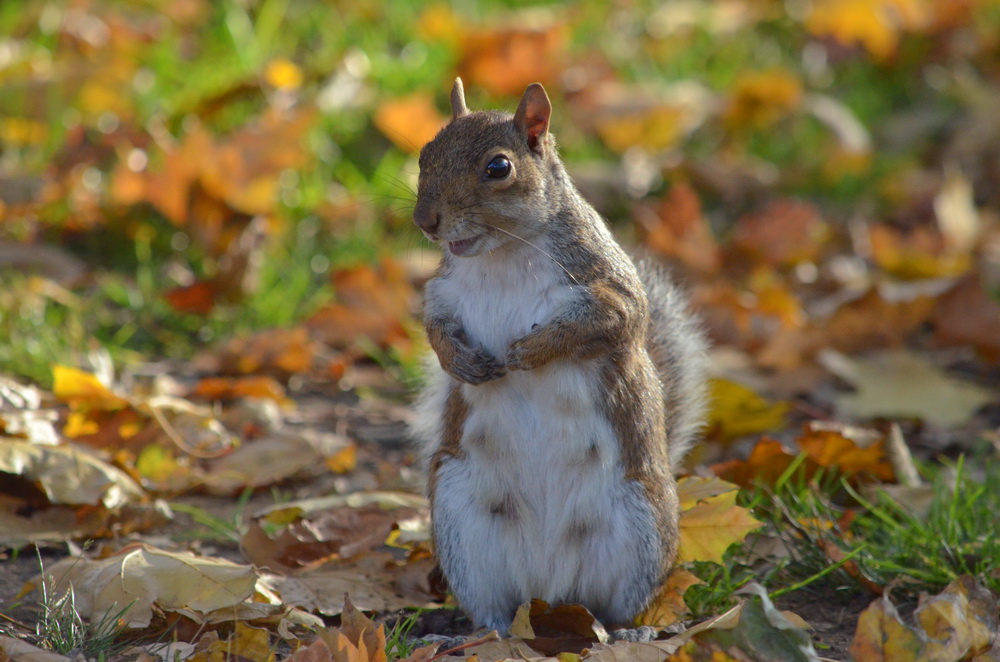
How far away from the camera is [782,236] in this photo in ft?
14.0

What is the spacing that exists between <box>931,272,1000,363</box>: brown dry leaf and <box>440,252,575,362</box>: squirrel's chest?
6.51 ft

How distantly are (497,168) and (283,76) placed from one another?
8.74 ft

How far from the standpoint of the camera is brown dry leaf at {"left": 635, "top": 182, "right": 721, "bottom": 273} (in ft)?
13.8

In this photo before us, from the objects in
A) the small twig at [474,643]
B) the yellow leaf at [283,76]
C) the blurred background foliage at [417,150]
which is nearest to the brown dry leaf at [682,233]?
the blurred background foliage at [417,150]

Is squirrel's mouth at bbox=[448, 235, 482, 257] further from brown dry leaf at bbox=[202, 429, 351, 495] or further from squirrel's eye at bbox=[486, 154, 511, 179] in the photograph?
brown dry leaf at bbox=[202, 429, 351, 495]

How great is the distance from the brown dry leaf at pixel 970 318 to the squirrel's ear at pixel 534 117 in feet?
6.46

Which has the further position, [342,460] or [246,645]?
[342,460]

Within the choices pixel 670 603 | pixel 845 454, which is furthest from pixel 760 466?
pixel 670 603

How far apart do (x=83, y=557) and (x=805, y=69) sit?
14.4ft

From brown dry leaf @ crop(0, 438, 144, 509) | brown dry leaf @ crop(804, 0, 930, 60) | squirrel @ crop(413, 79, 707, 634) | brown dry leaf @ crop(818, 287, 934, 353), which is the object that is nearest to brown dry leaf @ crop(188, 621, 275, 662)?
squirrel @ crop(413, 79, 707, 634)

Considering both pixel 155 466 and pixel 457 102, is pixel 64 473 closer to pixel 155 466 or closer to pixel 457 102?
pixel 155 466

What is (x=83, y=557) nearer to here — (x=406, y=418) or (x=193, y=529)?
(x=193, y=529)

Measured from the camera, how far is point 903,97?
5539mm

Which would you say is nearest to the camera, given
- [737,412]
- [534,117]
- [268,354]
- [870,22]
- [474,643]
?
[474,643]
